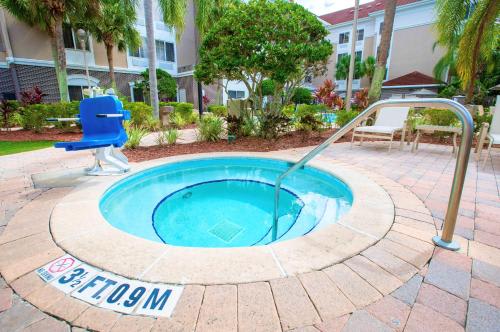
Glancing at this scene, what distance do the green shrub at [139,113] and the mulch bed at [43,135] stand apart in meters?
1.91

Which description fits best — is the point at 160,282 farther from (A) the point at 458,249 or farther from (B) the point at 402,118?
(B) the point at 402,118

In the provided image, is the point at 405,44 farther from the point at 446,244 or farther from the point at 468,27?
the point at 446,244

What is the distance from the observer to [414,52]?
25.4 metres

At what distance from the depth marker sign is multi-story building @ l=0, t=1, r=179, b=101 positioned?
13.0 metres

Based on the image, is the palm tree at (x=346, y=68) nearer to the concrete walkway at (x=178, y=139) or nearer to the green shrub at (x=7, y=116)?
the concrete walkway at (x=178, y=139)

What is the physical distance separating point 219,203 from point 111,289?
2.35 meters

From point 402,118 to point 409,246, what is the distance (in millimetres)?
5271

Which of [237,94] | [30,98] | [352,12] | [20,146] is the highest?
[352,12]

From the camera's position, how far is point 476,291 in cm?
150

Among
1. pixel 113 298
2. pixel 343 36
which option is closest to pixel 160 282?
pixel 113 298

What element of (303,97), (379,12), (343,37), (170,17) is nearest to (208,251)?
(170,17)

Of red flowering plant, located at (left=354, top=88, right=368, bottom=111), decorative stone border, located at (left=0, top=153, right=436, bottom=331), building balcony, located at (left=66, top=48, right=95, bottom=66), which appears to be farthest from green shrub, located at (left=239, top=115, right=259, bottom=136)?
building balcony, located at (left=66, top=48, right=95, bottom=66)

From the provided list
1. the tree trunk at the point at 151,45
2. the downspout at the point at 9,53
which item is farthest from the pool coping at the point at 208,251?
the downspout at the point at 9,53

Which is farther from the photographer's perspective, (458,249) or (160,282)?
(458,249)
